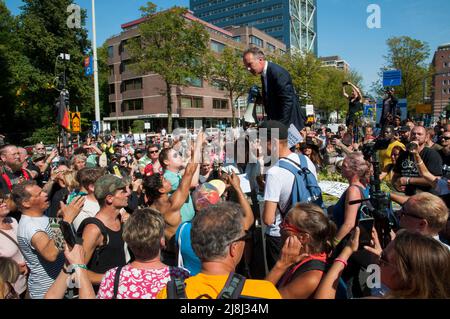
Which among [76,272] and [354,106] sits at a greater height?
[354,106]

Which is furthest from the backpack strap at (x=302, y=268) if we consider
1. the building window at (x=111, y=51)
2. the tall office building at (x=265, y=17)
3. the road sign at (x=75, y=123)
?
the tall office building at (x=265, y=17)

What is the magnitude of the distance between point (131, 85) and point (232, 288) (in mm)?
59213

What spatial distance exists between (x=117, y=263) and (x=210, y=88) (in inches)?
2345

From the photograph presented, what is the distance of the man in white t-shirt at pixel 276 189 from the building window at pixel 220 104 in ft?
198

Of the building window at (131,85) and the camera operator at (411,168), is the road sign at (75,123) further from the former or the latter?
the building window at (131,85)

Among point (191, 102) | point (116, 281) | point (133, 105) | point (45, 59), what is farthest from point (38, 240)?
point (133, 105)

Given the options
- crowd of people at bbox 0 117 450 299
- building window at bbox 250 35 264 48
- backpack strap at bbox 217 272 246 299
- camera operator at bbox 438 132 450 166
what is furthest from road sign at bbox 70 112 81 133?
building window at bbox 250 35 264 48

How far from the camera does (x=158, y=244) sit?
92.7 inches

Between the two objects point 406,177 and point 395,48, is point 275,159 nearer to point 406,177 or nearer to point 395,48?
point 406,177

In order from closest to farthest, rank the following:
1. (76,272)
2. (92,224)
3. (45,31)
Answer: (76,272), (92,224), (45,31)

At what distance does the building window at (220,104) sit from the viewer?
62938mm

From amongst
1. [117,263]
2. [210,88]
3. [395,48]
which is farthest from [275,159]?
[210,88]

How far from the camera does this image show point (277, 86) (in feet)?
12.9

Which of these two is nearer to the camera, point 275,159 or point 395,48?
point 275,159
